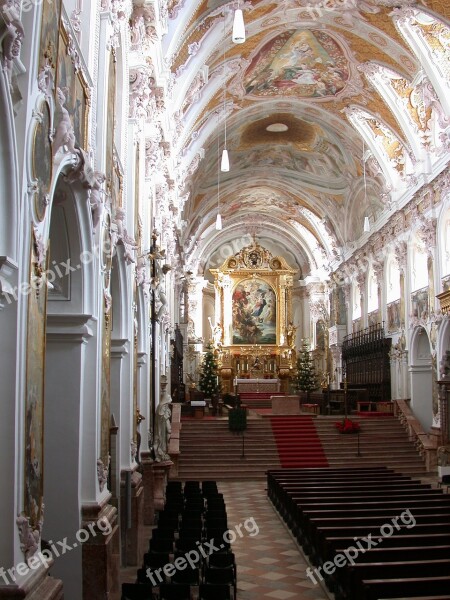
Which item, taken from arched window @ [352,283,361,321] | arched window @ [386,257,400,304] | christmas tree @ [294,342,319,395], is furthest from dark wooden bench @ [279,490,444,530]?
christmas tree @ [294,342,319,395]

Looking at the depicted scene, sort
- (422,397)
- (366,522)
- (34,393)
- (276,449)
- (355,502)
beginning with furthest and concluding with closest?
(422,397) < (276,449) < (355,502) < (366,522) < (34,393)

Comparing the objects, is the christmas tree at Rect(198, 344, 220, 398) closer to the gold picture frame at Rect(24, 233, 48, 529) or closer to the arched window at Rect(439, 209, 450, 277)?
the arched window at Rect(439, 209, 450, 277)

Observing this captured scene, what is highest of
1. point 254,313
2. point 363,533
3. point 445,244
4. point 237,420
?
point 445,244

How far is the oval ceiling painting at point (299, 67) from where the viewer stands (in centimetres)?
2210

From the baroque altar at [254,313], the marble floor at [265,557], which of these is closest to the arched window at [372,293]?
the baroque altar at [254,313]

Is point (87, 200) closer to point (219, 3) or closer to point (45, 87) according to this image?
point (45, 87)

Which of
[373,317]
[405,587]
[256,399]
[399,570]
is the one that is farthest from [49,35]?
[256,399]

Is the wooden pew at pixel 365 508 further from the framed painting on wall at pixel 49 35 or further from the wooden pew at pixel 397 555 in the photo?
the framed painting on wall at pixel 49 35

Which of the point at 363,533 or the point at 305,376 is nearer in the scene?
the point at 363,533

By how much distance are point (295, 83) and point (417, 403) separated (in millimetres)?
12202

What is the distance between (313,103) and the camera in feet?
88.1

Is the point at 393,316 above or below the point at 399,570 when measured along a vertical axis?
above

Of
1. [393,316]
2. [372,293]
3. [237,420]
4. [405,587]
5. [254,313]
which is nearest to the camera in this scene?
[405,587]

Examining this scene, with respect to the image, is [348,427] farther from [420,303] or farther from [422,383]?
[420,303]
